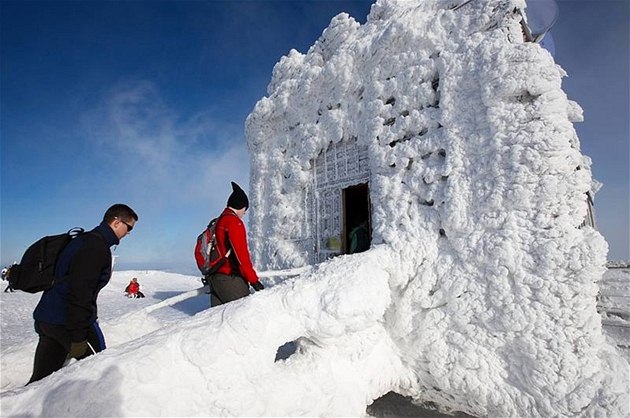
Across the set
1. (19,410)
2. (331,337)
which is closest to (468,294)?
(331,337)

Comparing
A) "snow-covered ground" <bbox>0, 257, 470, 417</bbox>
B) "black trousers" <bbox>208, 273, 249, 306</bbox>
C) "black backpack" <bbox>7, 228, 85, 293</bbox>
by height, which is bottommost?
"snow-covered ground" <bbox>0, 257, 470, 417</bbox>

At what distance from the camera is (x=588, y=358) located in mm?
2285

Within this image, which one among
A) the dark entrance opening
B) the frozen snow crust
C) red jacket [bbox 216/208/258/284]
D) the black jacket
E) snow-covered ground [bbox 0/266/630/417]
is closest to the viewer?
snow-covered ground [bbox 0/266/630/417]

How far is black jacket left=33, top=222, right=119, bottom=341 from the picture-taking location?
209cm

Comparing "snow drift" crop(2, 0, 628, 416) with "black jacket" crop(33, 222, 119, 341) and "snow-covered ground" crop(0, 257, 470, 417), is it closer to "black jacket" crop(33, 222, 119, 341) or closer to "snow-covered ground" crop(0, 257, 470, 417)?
"snow-covered ground" crop(0, 257, 470, 417)

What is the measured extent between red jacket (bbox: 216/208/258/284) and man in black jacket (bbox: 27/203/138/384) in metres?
1.00

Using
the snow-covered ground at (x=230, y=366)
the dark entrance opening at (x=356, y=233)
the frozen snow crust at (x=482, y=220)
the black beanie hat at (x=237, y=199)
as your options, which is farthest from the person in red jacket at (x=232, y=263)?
the dark entrance opening at (x=356, y=233)

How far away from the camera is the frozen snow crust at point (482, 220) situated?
92.2 inches

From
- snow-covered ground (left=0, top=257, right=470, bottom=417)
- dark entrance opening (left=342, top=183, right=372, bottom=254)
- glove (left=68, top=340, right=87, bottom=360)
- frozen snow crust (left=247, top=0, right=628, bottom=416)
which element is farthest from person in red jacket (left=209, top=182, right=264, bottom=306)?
dark entrance opening (left=342, top=183, right=372, bottom=254)

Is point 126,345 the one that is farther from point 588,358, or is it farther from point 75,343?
point 588,358

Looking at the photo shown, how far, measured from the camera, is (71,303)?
208 centimetres

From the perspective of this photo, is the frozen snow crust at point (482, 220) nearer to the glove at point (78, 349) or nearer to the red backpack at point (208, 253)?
the red backpack at point (208, 253)

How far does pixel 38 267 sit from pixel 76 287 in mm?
372

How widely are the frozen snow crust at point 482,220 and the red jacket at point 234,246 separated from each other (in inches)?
37.4
